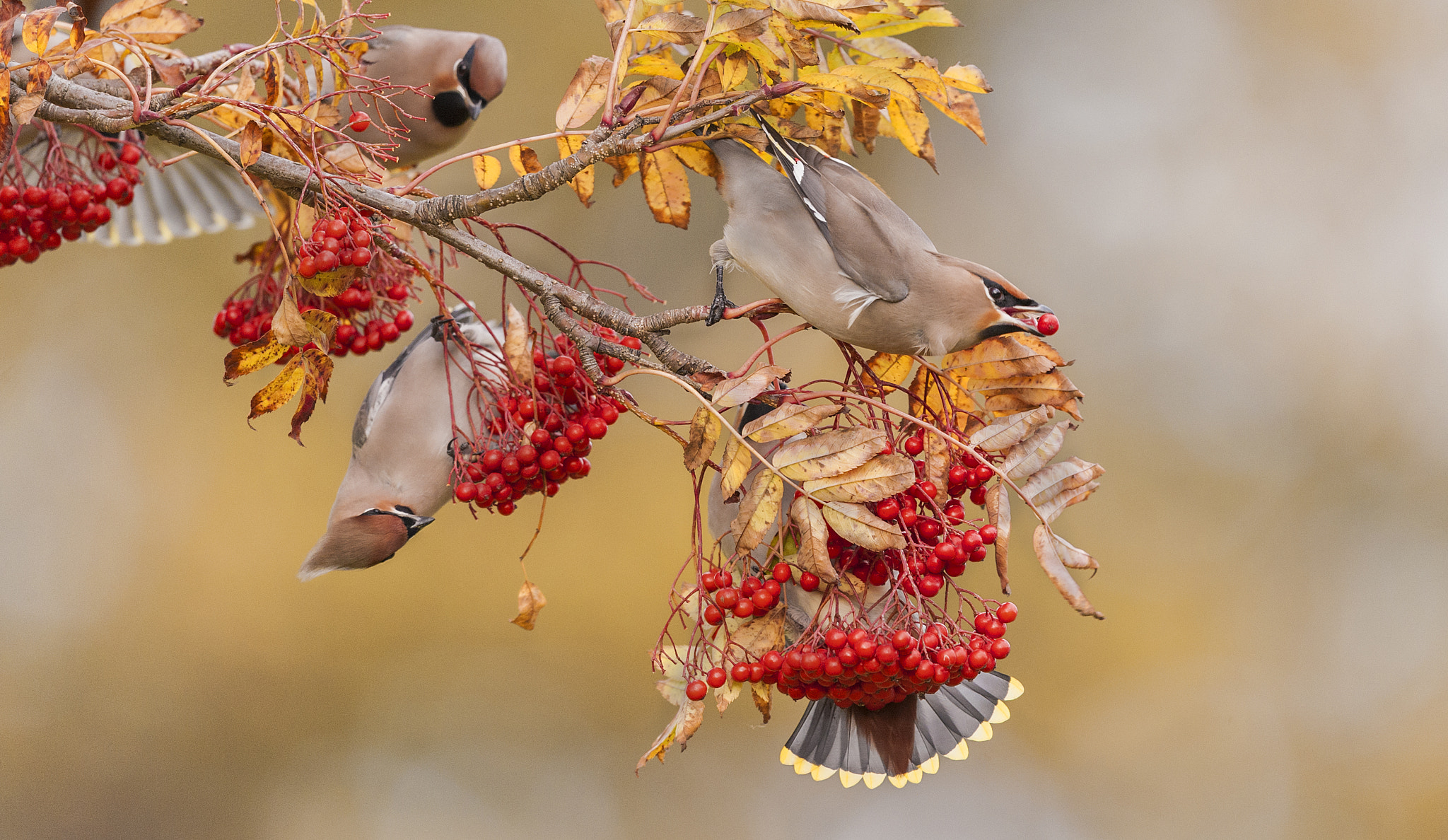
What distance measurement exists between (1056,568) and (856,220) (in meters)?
0.67

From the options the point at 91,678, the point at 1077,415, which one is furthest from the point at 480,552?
the point at 1077,415

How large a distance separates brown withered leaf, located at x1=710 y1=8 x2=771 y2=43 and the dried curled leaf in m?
0.51

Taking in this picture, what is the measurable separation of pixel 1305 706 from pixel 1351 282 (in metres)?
2.97

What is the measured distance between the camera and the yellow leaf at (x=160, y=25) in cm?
185

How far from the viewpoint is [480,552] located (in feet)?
21.1

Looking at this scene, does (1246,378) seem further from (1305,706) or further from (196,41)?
(196,41)

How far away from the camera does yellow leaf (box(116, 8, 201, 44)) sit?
1854mm

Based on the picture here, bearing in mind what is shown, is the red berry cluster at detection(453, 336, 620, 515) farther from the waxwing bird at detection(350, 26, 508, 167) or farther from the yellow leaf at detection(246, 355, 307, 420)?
the waxwing bird at detection(350, 26, 508, 167)

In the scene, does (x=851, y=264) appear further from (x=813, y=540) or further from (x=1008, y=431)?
(x=813, y=540)

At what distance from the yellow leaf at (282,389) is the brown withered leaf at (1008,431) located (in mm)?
925

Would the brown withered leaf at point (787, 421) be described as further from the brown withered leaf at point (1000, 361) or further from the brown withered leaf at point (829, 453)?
the brown withered leaf at point (1000, 361)

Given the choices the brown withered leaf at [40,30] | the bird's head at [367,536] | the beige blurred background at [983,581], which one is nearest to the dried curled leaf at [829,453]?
Answer: the bird's head at [367,536]

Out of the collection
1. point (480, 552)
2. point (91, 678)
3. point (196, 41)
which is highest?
point (196, 41)

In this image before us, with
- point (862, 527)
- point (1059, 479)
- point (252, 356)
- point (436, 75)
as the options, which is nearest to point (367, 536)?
point (252, 356)
